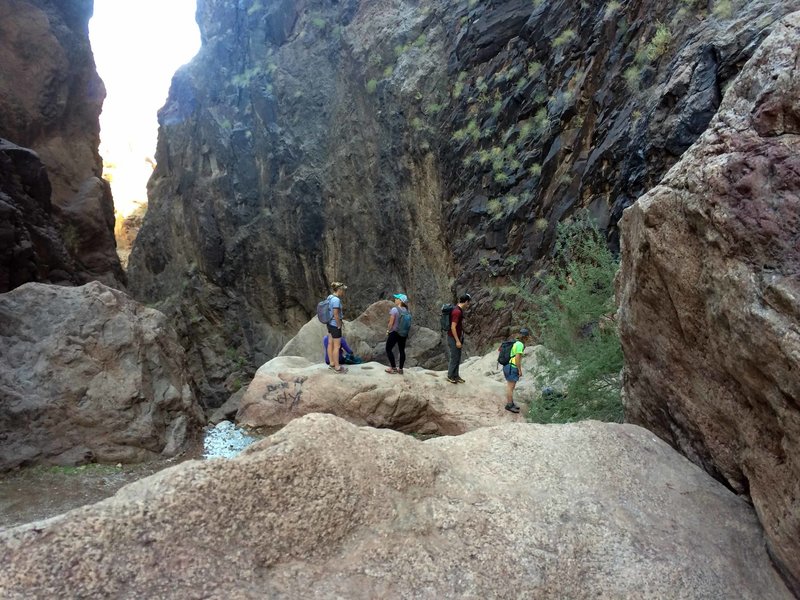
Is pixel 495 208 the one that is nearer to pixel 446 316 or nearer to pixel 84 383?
pixel 446 316

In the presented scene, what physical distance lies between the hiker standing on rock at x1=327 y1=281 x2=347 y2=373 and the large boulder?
522 centimetres

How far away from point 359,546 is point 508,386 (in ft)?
23.7

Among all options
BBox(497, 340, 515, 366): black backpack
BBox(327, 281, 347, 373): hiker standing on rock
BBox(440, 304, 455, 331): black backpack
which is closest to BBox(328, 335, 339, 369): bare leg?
BBox(327, 281, 347, 373): hiker standing on rock

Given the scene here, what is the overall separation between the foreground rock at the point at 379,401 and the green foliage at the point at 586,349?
5.71 feet

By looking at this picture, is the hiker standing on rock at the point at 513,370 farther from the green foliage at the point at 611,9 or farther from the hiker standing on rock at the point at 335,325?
the green foliage at the point at 611,9

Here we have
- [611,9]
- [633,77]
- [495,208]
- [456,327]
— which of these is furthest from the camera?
[495,208]

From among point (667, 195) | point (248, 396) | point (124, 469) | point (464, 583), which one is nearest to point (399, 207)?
point (248, 396)

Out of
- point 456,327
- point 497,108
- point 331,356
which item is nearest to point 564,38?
point 497,108

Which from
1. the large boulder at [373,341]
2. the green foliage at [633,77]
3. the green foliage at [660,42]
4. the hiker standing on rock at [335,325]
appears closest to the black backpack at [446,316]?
the hiker standing on rock at [335,325]

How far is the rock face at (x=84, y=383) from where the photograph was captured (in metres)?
7.93

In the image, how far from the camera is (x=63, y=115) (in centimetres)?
2273

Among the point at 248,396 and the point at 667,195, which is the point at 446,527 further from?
the point at 248,396

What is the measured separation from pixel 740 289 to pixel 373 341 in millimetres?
14412

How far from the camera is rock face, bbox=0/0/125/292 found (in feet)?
67.9
